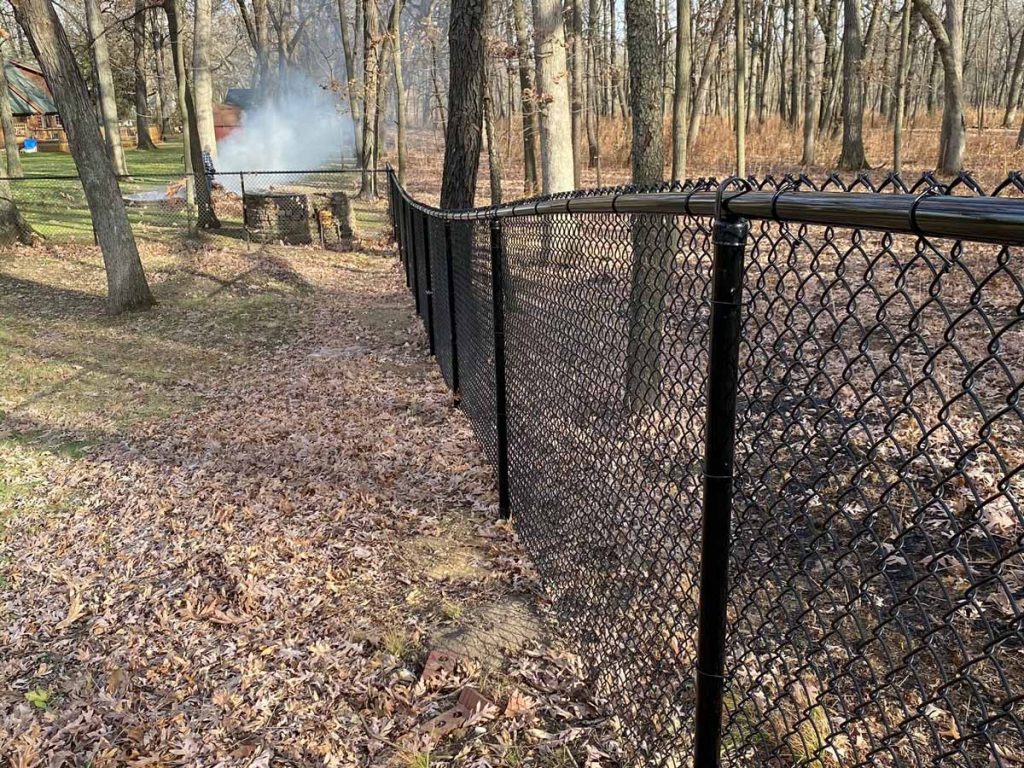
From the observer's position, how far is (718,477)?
6.04 feet

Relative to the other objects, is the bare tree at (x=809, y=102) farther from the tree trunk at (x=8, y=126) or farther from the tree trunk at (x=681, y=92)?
the tree trunk at (x=8, y=126)

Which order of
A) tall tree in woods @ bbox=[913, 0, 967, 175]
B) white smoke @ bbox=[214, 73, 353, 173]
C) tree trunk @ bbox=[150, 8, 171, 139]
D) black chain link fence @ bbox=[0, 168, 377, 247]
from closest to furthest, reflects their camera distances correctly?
tall tree in woods @ bbox=[913, 0, 967, 175] → black chain link fence @ bbox=[0, 168, 377, 247] → tree trunk @ bbox=[150, 8, 171, 139] → white smoke @ bbox=[214, 73, 353, 173]

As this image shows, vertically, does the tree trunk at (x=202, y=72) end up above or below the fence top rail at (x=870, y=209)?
above

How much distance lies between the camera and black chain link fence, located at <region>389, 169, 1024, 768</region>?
4.60ft

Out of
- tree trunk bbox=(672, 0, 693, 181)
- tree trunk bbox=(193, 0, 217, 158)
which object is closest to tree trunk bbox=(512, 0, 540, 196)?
tree trunk bbox=(672, 0, 693, 181)

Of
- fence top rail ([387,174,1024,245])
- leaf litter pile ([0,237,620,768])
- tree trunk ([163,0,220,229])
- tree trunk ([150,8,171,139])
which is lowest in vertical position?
leaf litter pile ([0,237,620,768])

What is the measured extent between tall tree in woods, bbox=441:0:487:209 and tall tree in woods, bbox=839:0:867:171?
13.5 m

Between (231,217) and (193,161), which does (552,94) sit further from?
(231,217)

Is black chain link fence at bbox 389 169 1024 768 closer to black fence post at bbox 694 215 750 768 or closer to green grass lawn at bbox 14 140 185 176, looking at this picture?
black fence post at bbox 694 215 750 768

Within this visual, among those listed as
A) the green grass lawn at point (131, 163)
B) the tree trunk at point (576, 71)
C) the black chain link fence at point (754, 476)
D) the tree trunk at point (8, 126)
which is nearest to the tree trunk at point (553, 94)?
the black chain link fence at point (754, 476)

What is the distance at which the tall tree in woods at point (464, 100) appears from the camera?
31.6ft

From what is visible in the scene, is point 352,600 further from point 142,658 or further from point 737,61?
point 737,61

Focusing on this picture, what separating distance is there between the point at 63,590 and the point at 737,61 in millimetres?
12158

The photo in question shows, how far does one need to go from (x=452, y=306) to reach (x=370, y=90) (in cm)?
1763
